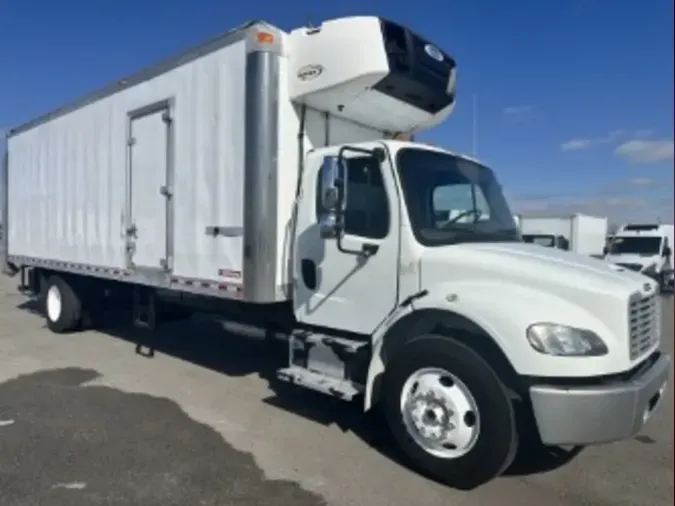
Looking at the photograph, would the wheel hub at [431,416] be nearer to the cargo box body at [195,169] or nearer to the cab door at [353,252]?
the cab door at [353,252]

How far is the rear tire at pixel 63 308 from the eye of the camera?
905cm

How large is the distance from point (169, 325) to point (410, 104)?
21.5 ft

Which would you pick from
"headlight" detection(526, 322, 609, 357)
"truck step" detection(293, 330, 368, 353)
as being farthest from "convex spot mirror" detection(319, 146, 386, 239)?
"headlight" detection(526, 322, 609, 357)

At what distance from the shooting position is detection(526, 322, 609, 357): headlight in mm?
3537

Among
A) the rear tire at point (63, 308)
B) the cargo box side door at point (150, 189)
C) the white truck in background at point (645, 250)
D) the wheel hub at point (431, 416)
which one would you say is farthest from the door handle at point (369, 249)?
the white truck in background at point (645, 250)

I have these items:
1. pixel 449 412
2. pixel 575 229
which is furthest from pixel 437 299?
pixel 575 229

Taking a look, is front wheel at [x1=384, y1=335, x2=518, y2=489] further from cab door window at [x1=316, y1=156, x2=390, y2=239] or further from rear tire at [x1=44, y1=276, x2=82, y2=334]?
rear tire at [x1=44, y1=276, x2=82, y2=334]

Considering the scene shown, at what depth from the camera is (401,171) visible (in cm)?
463

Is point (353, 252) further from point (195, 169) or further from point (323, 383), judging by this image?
point (195, 169)

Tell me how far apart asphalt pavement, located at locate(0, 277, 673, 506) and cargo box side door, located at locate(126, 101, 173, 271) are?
151 centimetres

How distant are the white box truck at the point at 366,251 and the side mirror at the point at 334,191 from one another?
0.06 ft

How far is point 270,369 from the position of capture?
708cm

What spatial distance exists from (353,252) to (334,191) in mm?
616

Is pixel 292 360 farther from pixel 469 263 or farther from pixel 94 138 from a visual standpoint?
pixel 94 138
